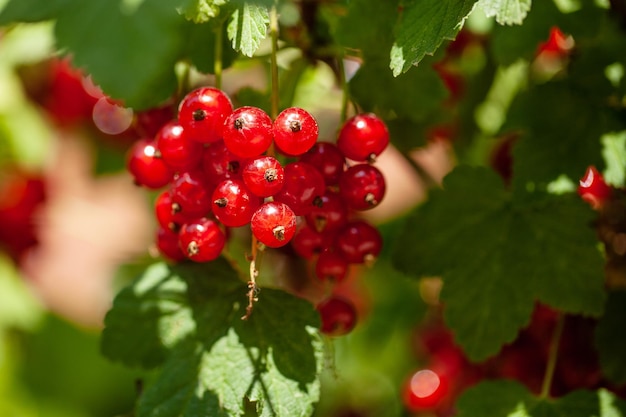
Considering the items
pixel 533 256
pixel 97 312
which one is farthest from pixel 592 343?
pixel 97 312

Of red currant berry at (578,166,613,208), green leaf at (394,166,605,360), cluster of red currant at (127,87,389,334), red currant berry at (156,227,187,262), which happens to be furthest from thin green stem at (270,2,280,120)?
red currant berry at (578,166,613,208)

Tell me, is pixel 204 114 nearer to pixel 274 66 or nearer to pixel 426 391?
pixel 274 66

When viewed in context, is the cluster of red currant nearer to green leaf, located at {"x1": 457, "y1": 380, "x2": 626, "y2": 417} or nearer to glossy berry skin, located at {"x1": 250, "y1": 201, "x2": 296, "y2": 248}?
glossy berry skin, located at {"x1": 250, "y1": 201, "x2": 296, "y2": 248}

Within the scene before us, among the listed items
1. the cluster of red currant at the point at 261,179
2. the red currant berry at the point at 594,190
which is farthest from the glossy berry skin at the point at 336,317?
the red currant berry at the point at 594,190

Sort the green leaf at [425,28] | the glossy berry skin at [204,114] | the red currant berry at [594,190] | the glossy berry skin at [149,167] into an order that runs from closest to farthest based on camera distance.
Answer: the green leaf at [425,28]
the glossy berry skin at [204,114]
the glossy berry skin at [149,167]
the red currant berry at [594,190]

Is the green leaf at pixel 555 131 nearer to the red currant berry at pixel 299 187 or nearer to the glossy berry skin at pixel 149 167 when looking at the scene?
the red currant berry at pixel 299 187

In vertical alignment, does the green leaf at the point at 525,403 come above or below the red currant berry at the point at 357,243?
below
